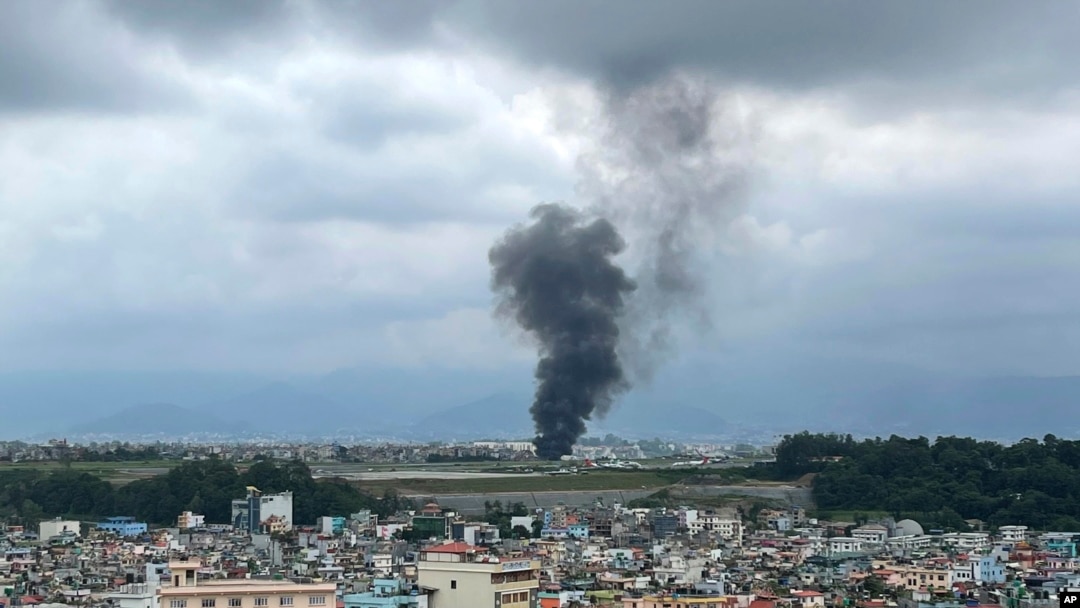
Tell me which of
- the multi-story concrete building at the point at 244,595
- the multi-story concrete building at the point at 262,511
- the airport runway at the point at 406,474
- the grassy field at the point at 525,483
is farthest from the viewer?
the airport runway at the point at 406,474

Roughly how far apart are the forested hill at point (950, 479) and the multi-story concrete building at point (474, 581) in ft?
186

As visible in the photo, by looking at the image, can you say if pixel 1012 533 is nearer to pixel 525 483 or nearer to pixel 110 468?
pixel 525 483

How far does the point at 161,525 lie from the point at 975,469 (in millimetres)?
49602

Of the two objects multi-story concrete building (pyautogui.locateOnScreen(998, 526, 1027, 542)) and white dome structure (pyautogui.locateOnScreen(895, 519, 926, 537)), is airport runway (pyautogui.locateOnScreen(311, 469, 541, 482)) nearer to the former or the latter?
white dome structure (pyautogui.locateOnScreen(895, 519, 926, 537))

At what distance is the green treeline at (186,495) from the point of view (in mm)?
89438

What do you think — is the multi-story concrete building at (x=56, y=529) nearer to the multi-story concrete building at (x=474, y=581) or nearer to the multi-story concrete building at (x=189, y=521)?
the multi-story concrete building at (x=189, y=521)

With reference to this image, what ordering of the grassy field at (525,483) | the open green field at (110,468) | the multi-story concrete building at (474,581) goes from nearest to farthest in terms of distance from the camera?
the multi-story concrete building at (474,581)
the grassy field at (525,483)
the open green field at (110,468)

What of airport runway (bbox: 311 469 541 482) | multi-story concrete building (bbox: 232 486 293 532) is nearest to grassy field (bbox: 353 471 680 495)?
airport runway (bbox: 311 469 541 482)

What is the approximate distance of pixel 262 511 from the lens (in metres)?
84.8

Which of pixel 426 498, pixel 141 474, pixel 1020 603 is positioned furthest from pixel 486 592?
pixel 141 474

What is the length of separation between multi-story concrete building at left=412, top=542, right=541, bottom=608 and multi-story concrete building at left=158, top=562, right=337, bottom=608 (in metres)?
2.20

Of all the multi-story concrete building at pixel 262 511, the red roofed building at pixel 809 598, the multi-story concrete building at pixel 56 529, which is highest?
the multi-story concrete building at pixel 262 511

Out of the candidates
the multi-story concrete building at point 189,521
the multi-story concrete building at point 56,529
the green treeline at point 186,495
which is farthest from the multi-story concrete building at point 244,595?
the green treeline at point 186,495

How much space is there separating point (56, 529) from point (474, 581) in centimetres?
4837
